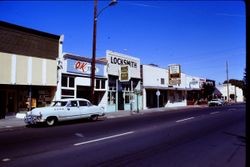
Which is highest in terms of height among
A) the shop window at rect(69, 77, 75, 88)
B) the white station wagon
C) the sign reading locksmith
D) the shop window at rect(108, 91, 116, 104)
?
the sign reading locksmith

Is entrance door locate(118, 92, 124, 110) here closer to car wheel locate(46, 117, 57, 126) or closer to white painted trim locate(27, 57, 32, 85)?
white painted trim locate(27, 57, 32, 85)

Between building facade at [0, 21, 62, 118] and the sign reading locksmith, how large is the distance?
29.0 ft

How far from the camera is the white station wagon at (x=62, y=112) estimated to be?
675 inches

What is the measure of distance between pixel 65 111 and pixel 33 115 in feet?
6.89

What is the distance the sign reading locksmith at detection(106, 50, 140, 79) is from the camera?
33.5 metres

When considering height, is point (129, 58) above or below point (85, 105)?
above

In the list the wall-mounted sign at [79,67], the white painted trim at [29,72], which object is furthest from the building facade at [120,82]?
the white painted trim at [29,72]

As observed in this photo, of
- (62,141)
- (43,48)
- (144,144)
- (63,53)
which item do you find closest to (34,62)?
(43,48)

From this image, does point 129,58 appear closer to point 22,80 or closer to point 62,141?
point 22,80

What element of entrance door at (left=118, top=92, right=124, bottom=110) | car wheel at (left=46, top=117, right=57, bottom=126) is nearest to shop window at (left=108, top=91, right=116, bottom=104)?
entrance door at (left=118, top=92, right=124, bottom=110)

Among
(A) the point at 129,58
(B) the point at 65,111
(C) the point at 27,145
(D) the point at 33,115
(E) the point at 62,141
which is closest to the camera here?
(C) the point at 27,145

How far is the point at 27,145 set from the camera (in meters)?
10.2

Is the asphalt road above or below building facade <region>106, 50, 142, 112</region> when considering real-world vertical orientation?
below

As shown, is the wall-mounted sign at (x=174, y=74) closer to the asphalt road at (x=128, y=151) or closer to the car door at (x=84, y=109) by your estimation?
the car door at (x=84, y=109)
